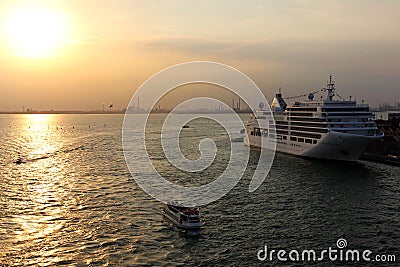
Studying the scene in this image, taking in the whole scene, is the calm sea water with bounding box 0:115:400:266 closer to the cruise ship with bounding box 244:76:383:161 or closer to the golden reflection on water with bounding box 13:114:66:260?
the golden reflection on water with bounding box 13:114:66:260

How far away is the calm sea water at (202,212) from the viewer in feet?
84.3

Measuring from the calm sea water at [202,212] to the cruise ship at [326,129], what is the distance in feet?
19.9

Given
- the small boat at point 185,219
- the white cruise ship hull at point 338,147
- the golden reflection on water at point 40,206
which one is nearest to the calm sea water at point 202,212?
the golden reflection on water at point 40,206

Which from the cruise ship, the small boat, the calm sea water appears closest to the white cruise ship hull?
the cruise ship

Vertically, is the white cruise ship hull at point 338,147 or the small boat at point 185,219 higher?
the white cruise ship hull at point 338,147

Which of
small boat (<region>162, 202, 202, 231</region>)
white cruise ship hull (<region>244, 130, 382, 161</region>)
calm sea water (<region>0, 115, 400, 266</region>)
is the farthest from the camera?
white cruise ship hull (<region>244, 130, 382, 161</region>)

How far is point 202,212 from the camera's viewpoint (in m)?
34.5

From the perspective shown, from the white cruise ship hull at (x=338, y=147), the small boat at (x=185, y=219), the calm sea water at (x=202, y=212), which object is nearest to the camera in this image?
the calm sea water at (x=202, y=212)

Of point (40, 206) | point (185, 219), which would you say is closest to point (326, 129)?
point (185, 219)

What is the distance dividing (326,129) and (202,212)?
113ft

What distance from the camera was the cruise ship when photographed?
59875 mm

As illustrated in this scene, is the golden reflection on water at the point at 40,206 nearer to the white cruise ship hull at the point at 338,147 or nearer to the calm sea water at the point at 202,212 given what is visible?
the calm sea water at the point at 202,212

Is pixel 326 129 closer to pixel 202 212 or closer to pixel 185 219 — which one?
pixel 202 212

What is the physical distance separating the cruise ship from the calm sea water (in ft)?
19.9
